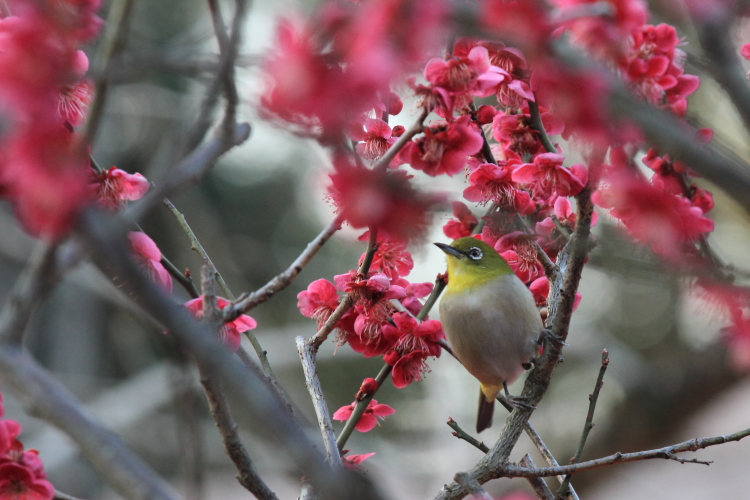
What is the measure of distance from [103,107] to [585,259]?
112 centimetres

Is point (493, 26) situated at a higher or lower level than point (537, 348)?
lower

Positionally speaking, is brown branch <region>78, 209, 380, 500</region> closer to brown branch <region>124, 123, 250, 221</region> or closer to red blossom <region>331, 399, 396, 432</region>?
brown branch <region>124, 123, 250, 221</region>

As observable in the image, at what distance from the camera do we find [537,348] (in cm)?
233

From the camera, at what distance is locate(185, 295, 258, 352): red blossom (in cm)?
141

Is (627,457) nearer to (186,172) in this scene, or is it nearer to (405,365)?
(405,365)

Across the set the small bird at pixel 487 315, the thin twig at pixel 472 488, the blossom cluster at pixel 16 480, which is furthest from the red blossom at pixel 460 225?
the blossom cluster at pixel 16 480

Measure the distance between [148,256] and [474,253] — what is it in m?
1.24

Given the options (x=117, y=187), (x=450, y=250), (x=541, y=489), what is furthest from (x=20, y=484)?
(x=450, y=250)

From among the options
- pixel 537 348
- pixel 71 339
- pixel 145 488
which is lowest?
pixel 145 488

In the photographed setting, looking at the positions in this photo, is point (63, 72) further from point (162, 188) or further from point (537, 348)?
point (537, 348)

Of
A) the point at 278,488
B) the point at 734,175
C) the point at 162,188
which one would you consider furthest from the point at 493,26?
the point at 278,488

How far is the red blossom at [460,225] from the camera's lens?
2139mm

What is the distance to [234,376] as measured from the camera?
2.44 feet

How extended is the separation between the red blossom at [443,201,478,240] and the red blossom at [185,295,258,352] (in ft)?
2.65
